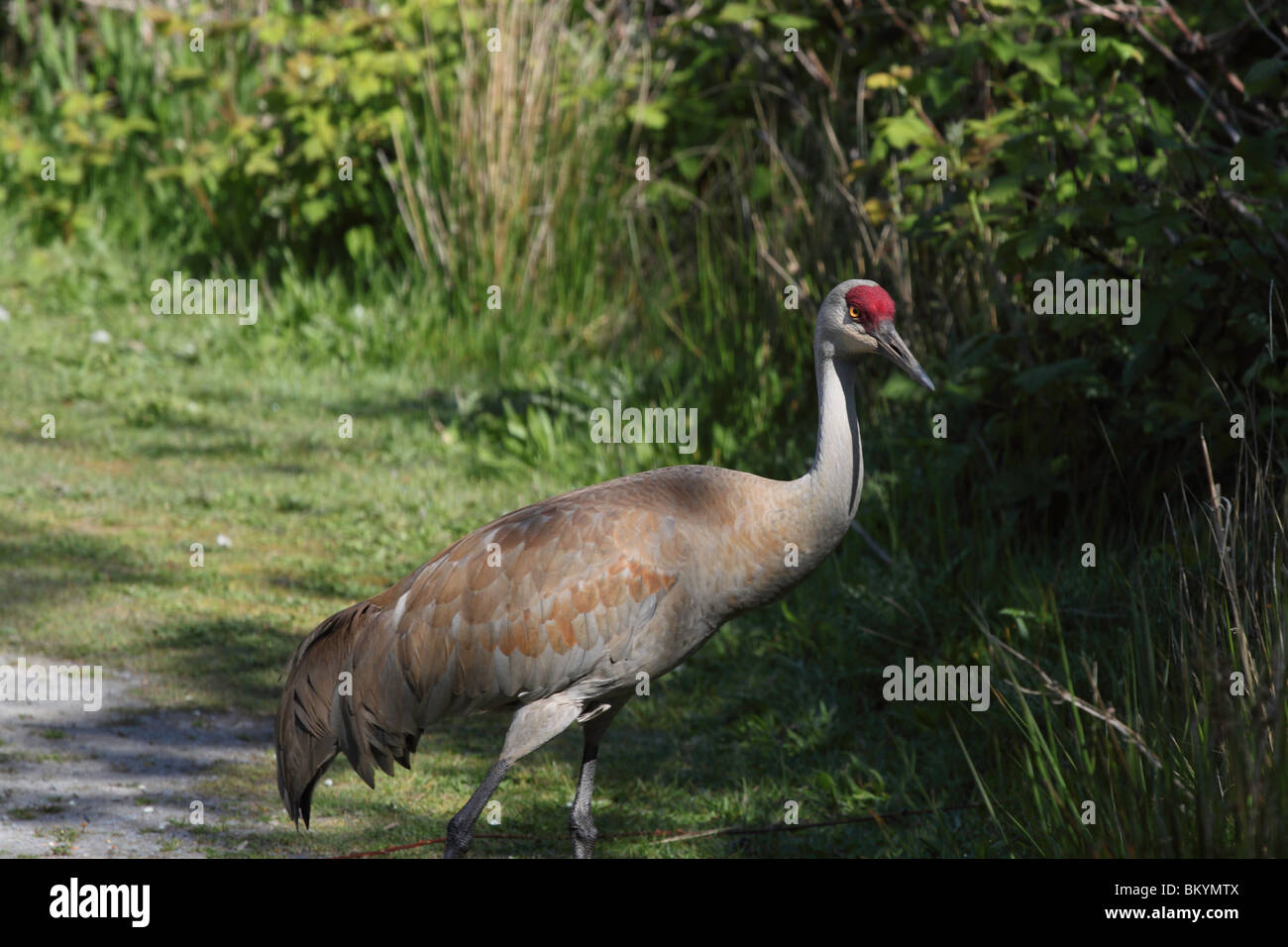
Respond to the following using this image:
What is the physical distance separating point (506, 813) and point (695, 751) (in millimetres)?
818

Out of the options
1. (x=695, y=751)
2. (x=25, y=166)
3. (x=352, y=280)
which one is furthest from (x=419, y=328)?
(x=695, y=751)

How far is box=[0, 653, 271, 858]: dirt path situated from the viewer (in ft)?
15.2

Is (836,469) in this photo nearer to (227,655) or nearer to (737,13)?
(227,655)

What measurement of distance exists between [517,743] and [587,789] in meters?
0.43

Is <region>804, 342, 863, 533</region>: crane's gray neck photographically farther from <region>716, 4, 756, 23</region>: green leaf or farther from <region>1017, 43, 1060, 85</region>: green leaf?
<region>716, 4, 756, 23</region>: green leaf

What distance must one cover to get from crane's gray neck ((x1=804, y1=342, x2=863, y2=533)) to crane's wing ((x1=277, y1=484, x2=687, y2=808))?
0.44 meters

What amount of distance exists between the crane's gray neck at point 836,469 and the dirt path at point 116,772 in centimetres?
215

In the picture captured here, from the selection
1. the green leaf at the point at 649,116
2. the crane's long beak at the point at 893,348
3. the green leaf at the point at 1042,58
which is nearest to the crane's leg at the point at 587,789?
the crane's long beak at the point at 893,348

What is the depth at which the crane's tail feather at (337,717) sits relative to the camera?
14.8 ft

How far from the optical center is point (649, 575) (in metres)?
4.31

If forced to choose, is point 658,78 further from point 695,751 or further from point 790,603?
point 695,751
